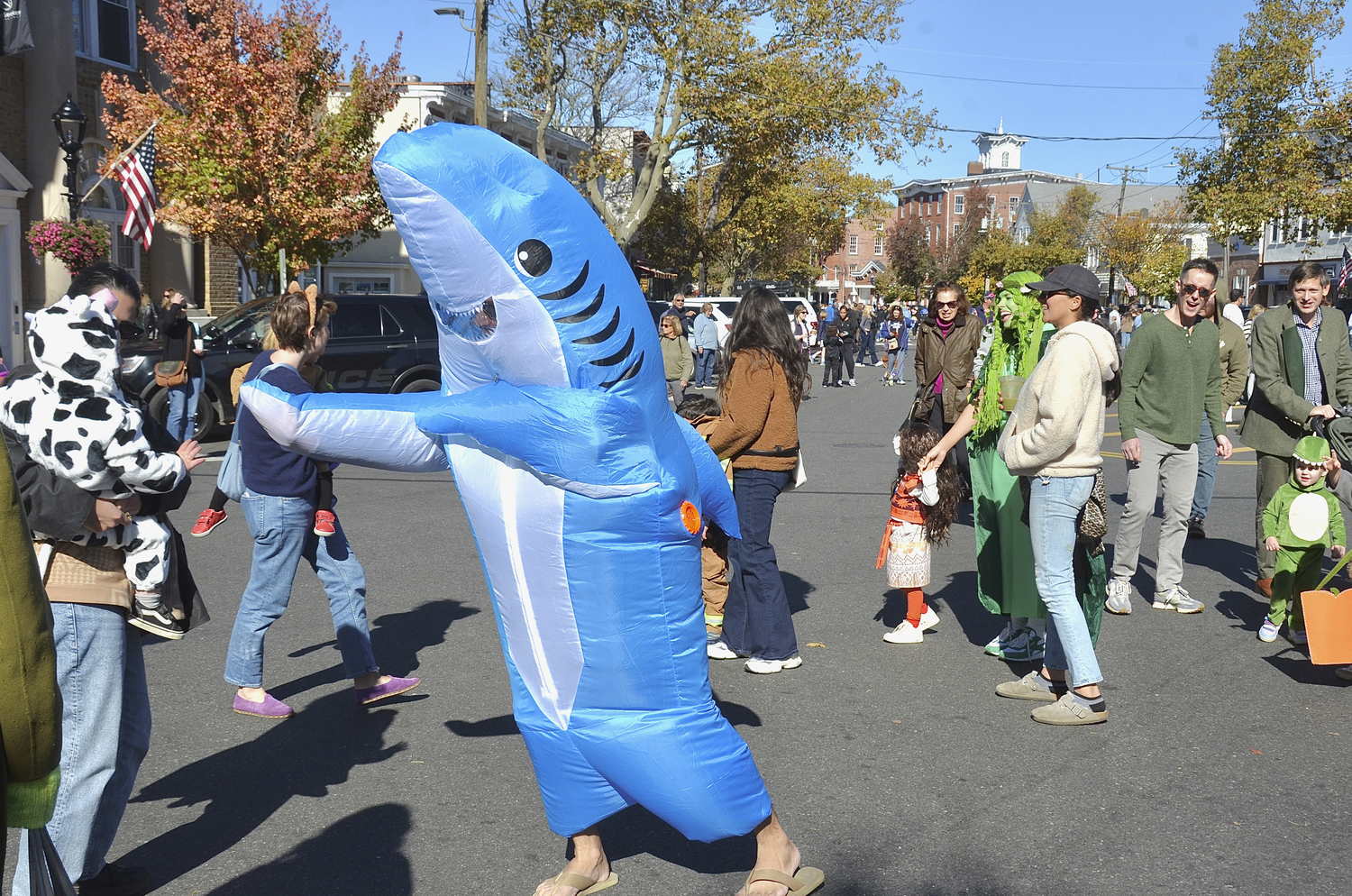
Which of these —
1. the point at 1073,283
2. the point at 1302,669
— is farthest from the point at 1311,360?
the point at 1073,283

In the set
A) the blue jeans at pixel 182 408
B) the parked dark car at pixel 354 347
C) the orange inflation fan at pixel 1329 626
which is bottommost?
the orange inflation fan at pixel 1329 626

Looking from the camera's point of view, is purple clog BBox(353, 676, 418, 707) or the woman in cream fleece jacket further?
purple clog BBox(353, 676, 418, 707)

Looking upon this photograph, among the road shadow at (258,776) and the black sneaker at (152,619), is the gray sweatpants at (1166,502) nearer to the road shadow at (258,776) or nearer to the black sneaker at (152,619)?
the road shadow at (258,776)

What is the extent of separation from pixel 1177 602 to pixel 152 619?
5573 mm

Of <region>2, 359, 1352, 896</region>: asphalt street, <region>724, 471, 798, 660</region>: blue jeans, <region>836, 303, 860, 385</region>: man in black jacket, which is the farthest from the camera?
<region>836, 303, 860, 385</region>: man in black jacket

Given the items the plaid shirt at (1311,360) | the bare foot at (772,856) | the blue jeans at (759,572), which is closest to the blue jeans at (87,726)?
the bare foot at (772,856)

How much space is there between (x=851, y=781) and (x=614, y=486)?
192cm

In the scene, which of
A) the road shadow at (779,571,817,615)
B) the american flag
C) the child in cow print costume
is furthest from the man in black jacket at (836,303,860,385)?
the child in cow print costume

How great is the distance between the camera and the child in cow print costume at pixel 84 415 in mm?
2908

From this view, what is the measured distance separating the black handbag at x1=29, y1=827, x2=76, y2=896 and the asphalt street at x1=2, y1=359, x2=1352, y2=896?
1.58 metres

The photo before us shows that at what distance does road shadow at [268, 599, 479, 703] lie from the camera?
208 inches

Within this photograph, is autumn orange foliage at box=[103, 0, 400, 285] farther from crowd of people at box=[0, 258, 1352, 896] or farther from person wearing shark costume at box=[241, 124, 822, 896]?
person wearing shark costume at box=[241, 124, 822, 896]

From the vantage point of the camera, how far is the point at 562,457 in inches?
113

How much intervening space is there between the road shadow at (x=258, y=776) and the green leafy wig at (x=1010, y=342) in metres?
3.14
